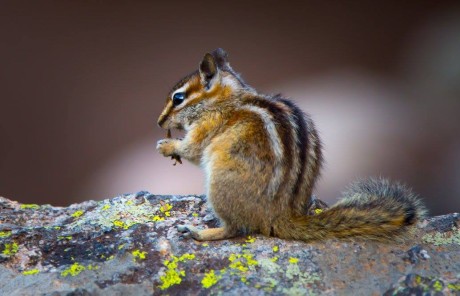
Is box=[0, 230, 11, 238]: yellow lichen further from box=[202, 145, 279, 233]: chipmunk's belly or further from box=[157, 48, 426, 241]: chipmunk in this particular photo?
box=[202, 145, 279, 233]: chipmunk's belly

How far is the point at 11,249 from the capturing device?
8.70 ft

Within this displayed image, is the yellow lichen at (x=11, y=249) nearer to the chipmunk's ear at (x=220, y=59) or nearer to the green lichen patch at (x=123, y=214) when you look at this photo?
the green lichen patch at (x=123, y=214)

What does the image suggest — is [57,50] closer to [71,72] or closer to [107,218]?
[71,72]

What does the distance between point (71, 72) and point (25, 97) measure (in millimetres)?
456

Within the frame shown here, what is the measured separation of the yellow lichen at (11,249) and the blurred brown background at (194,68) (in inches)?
131

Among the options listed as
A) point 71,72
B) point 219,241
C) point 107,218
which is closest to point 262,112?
point 219,241

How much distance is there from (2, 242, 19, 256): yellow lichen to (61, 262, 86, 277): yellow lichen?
28cm

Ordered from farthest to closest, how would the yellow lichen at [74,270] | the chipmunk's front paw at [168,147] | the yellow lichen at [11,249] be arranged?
the chipmunk's front paw at [168,147] < the yellow lichen at [11,249] < the yellow lichen at [74,270]

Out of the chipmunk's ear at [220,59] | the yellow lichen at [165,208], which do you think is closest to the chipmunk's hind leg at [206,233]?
the yellow lichen at [165,208]

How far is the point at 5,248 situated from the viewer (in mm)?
2654

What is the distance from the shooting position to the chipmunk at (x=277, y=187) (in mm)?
2748

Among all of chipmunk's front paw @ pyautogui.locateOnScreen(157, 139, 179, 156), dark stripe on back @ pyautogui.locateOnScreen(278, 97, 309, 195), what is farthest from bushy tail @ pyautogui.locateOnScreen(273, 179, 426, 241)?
chipmunk's front paw @ pyautogui.locateOnScreen(157, 139, 179, 156)

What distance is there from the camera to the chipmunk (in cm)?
275

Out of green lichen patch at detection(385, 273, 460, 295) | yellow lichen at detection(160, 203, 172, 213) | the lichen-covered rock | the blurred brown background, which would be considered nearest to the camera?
green lichen patch at detection(385, 273, 460, 295)
